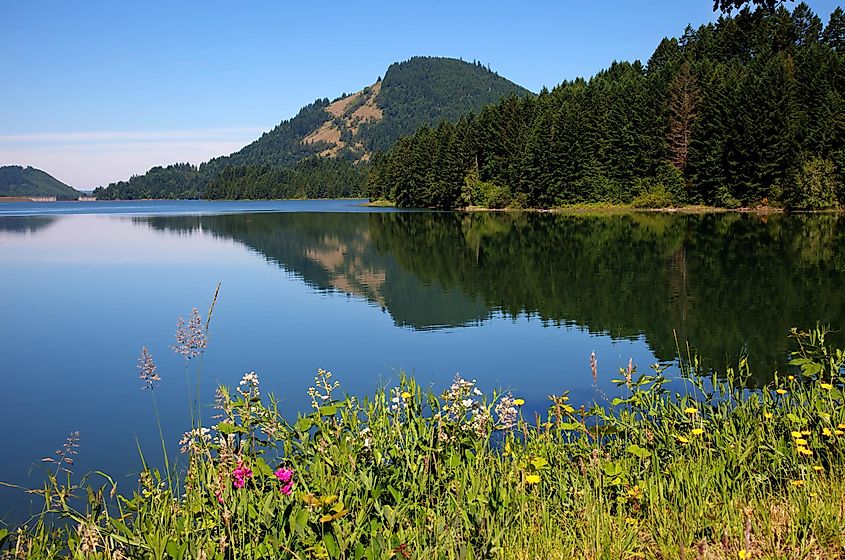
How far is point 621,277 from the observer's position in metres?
27.5

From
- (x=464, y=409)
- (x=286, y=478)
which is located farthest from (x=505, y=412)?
(x=286, y=478)

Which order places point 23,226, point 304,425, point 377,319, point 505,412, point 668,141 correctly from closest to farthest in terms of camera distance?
point 304,425 → point 505,412 → point 377,319 → point 23,226 → point 668,141

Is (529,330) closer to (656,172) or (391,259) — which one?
(391,259)

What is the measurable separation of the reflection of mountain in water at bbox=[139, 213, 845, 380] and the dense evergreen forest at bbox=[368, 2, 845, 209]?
17505 mm

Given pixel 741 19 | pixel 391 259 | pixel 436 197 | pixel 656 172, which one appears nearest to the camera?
pixel 741 19

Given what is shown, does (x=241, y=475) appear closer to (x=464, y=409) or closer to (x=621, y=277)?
(x=464, y=409)

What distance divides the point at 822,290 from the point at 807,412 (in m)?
19.1

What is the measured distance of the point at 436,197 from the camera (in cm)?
10525

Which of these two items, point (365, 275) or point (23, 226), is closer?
point (365, 275)

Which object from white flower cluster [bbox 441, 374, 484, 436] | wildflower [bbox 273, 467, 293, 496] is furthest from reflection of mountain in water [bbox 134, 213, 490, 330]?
wildflower [bbox 273, 467, 293, 496]

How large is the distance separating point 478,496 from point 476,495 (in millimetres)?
41

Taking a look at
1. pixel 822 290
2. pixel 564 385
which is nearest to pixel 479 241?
pixel 822 290

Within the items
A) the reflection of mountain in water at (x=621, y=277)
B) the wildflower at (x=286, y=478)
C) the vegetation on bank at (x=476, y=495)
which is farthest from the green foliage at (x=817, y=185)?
the wildflower at (x=286, y=478)

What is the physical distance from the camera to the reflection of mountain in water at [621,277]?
60.4ft
